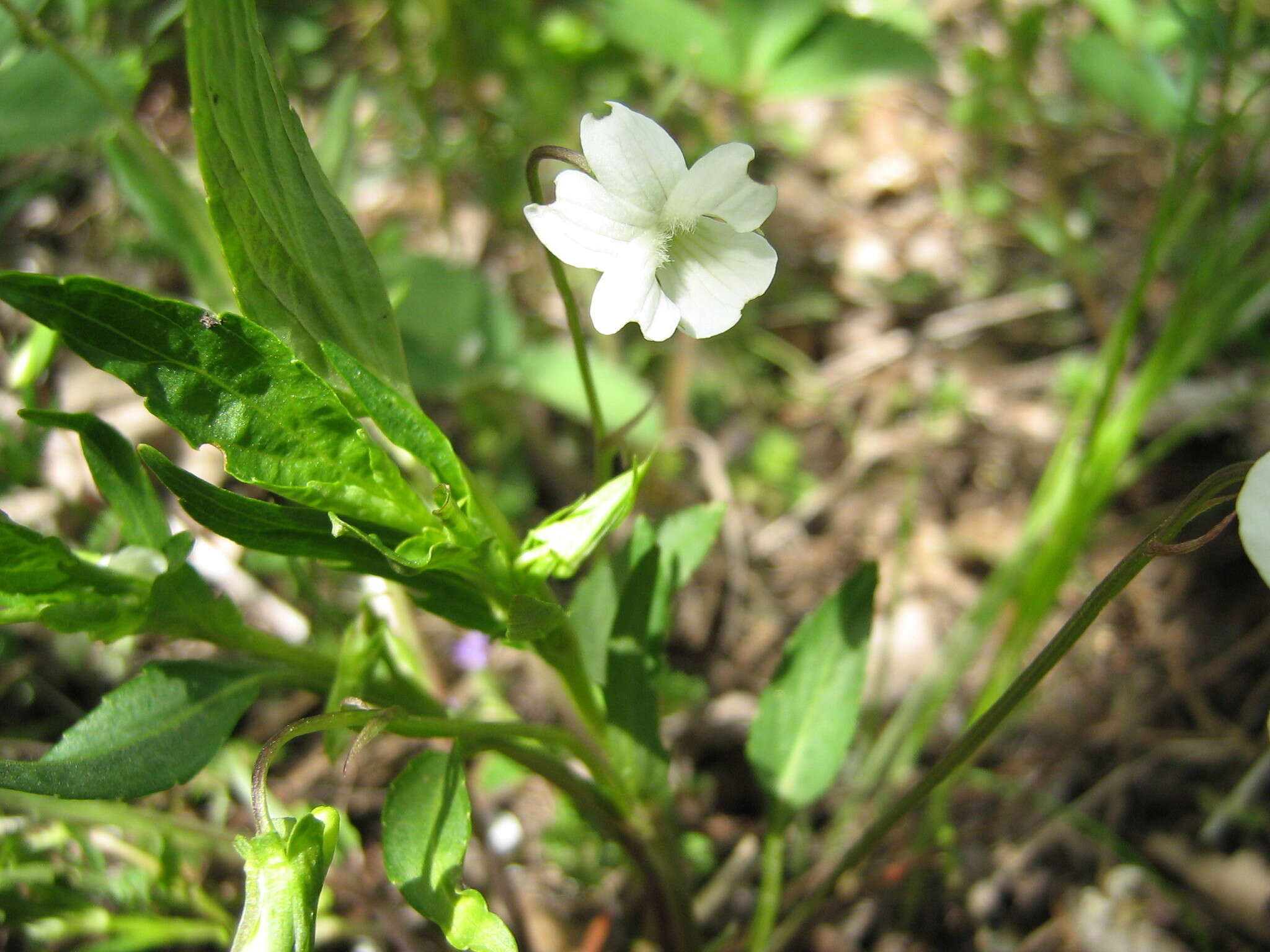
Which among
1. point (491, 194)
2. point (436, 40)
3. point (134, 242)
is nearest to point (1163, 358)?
point (491, 194)

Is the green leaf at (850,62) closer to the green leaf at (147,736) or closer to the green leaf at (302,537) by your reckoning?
the green leaf at (302,537)

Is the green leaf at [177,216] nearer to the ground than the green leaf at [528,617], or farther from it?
farther from it

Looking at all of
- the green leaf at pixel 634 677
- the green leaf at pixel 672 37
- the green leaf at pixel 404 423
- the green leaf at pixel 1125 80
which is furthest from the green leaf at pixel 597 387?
the green leaf at pixel 1125 80

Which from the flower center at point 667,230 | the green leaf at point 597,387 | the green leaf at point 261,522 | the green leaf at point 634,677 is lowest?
the green leaf at point 597,387

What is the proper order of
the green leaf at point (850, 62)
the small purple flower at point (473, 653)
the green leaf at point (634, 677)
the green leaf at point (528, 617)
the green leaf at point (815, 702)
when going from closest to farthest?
the green leaf at point (528, 617)
the green leaf at point (634, 677)
the green leaf at point (815, 702)
the small purple flower at point (473, 653)
the green leaf at point (850, 62)

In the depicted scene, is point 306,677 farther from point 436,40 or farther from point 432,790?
point 436,40

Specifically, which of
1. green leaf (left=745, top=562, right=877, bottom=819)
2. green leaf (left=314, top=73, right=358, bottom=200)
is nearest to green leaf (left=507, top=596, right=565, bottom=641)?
green leaf (left=745, top=562, right=877, bottom=819)

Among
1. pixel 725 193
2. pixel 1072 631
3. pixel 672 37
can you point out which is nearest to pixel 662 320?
pixel 725 193

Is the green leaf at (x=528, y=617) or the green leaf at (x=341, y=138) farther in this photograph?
the green leaf at (x=341, y=138)
